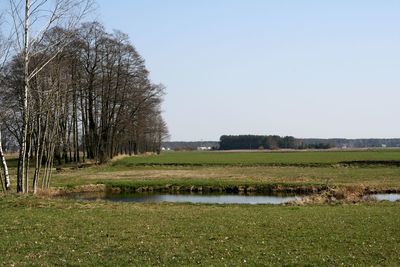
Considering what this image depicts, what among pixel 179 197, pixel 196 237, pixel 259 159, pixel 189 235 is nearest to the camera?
pixel 196 237

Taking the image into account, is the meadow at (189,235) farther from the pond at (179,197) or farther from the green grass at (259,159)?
the green grass at (259,159)

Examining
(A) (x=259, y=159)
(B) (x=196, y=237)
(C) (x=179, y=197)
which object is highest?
(A) (x=259, y=159)

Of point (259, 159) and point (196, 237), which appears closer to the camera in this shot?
point (196, 237)

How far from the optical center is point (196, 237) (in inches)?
574

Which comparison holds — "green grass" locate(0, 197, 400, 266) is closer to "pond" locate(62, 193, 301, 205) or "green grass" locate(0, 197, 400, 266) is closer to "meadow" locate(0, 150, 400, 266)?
"meadow" locate(0, 150, 400, 266)

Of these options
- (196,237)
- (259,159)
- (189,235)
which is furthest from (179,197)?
(259,159)

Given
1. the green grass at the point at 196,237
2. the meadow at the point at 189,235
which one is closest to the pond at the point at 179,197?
the meadow at the point at 189,235

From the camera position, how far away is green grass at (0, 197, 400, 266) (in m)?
11.6

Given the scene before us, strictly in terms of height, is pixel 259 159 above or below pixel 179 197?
above

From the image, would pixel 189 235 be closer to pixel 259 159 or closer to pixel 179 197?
pixel 179 197

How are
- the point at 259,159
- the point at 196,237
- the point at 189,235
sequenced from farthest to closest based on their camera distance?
the point at 259,159, the point at 189,235, the point at 196,237

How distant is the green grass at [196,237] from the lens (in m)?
11.6

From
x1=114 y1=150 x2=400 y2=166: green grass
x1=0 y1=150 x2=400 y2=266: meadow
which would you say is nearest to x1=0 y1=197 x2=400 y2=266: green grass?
x1=0 y1=150 x2=400 y2=266: meadow

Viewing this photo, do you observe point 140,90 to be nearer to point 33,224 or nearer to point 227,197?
point 227,197
